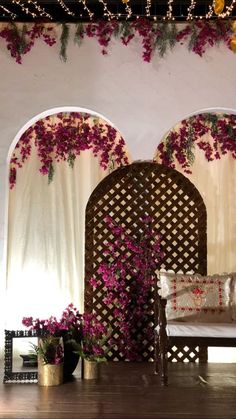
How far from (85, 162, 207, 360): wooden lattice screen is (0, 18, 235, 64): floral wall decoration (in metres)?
1.19

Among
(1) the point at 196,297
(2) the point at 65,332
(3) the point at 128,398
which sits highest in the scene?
(1) the point at 196,297

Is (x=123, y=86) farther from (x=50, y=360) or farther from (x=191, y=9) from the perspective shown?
(x=50, y=360)

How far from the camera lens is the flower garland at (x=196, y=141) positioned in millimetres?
6348

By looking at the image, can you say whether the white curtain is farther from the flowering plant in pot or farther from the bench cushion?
the bench cushion

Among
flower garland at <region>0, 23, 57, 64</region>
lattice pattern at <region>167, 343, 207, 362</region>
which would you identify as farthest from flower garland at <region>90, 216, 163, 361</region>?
flower garland at <region>0, 23, 57, 64</region>

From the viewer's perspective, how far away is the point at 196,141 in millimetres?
6453

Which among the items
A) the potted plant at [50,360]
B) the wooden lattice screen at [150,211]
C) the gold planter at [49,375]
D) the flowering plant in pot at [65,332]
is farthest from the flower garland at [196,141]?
the gold planter at [49,375]

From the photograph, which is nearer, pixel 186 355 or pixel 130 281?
pixel 186 355

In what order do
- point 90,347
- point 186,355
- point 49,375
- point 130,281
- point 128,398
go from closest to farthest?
point 128,398
point 49,375
point 90,347
point 186,355
point 130,281

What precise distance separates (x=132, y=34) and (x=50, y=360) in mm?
3137

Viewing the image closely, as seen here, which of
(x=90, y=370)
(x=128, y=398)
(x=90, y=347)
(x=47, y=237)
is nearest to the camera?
(x=128, y=398)

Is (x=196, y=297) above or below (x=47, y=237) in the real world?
below

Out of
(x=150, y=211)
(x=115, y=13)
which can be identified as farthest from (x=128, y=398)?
(x=115, y=13)

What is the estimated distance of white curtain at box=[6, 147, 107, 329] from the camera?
629 centimetres
